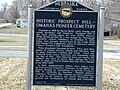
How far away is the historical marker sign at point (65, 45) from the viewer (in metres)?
6.05

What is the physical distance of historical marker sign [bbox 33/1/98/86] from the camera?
605 cm

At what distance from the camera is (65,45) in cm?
606

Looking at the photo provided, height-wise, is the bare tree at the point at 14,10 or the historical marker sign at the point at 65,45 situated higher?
the bare tree at the point at 14,10

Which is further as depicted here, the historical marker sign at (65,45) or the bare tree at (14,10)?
the bare tree at (14,10)

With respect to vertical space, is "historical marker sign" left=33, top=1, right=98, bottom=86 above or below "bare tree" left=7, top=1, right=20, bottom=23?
below

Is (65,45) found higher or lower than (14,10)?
lower

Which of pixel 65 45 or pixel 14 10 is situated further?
pixel 14 10

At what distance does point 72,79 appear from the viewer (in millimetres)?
6102

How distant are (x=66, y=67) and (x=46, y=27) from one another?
0.83m

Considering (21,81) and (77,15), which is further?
(21,81)

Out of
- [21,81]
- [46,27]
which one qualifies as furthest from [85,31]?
[21,81]

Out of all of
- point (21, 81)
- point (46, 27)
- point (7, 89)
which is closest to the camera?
point (46, 27)

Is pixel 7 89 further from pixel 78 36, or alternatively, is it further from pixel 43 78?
pixel 78 36

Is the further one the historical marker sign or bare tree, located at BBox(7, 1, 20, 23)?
bare tree, located at BBox(7, 1, 20, 23)
